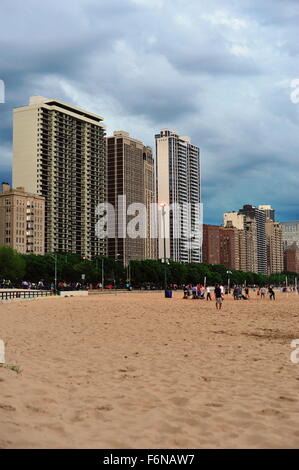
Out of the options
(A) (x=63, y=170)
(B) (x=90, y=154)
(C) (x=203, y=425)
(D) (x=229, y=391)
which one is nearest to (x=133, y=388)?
(D) (x=229, y=391)

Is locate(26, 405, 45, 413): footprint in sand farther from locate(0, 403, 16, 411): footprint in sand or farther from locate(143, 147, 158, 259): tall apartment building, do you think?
locate(143, 147, 158, 259): tall apartment building

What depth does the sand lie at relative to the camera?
5.51 metres

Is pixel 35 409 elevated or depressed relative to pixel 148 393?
elevated

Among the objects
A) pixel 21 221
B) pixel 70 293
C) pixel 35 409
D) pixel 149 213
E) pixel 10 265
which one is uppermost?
pixel 149 213

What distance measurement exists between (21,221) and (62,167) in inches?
1109

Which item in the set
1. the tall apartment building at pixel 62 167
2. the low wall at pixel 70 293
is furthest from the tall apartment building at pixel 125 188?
the low wall at pixel 70 293

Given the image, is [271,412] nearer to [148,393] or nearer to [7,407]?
[148,393]

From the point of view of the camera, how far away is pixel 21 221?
132 m

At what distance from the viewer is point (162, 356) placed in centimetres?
1130

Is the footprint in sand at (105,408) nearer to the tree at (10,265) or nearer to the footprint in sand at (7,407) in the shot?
the footprint in sand at (7,407)

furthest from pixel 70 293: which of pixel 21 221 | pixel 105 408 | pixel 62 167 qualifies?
pixel 62 167

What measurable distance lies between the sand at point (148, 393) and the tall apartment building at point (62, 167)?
132222 mm

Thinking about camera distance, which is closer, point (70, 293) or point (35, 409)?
point (35, 409)
